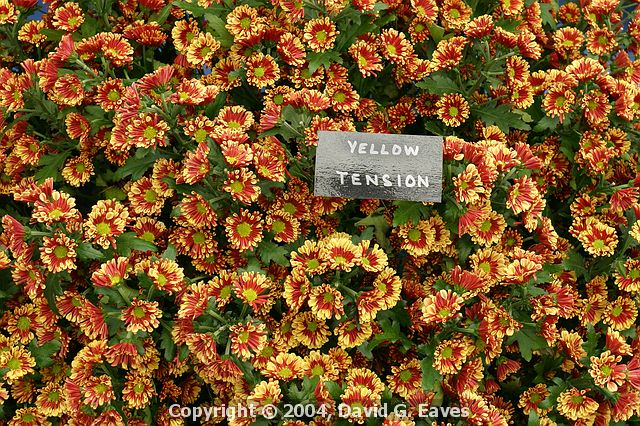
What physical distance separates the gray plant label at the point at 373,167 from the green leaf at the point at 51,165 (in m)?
0.80

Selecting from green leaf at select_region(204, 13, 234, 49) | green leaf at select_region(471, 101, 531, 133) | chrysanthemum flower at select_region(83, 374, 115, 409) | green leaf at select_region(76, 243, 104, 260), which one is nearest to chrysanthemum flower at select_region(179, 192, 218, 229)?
green leaf at select_region(76, 243, 104, 260)

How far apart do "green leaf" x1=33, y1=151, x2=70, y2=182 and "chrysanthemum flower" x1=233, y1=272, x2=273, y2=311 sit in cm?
70

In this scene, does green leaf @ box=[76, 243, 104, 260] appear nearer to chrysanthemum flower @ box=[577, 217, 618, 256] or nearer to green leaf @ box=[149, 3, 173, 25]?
green leaf @ box=[149, 3, 173, 25]

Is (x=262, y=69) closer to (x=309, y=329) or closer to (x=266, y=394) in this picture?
(x=309, y=329)

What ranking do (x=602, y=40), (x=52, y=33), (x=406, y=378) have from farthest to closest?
(x=602, y=40) → (x=52, y=33) → (x=406, y=378)

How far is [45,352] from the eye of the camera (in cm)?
181

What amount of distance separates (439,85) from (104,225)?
3.23ft

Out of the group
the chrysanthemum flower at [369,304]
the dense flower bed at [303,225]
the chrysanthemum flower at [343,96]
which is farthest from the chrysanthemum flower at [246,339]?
the chrysanthemum flower at [343,96]

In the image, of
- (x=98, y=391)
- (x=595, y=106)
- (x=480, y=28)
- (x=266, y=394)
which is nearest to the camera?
(x=266, y=394)

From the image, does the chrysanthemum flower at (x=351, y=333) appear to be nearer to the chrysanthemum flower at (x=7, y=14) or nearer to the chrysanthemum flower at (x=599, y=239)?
the chrysanthemum flower at (x=599, y=239)

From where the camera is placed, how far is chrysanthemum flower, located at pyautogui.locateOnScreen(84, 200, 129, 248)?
1652mm

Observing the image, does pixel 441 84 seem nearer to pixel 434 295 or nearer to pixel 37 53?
pixel 434 295

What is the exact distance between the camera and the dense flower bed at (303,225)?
165cm

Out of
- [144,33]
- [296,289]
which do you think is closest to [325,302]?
[296,289]
